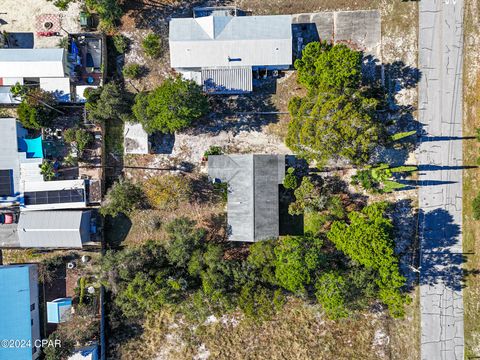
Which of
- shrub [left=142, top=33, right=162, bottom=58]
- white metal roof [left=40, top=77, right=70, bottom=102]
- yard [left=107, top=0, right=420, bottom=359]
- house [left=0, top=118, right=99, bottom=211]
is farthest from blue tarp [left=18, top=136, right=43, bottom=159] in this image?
shrub [left=142, top=33, right=162, bottom=58]

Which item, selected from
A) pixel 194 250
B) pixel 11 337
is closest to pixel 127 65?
pixel 194 250

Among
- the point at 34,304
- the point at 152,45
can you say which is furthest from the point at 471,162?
the point at 34,304

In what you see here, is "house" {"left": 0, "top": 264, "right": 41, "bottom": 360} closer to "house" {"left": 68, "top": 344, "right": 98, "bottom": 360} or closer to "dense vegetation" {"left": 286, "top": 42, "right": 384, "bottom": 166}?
"house" {"left": 68, "top": 344, "right": 98, "bottom": 360}

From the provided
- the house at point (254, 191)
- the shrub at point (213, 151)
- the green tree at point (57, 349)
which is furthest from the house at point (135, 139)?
the green tree at point (57, 349)

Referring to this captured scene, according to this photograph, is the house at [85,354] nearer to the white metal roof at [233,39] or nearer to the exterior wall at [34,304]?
the exterior wall at [34,304]

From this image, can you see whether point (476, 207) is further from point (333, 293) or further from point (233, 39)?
point (233, 39)

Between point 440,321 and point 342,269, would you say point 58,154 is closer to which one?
point 342,269
